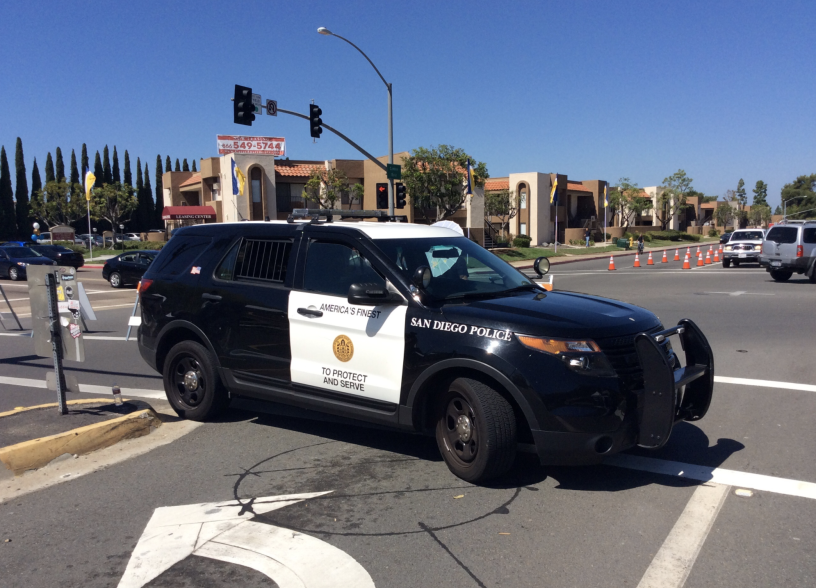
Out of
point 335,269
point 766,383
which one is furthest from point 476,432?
point 766,383

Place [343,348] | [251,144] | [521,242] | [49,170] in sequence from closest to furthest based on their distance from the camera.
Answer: [343,348] → [521,242] → [251,144] → [49,170]

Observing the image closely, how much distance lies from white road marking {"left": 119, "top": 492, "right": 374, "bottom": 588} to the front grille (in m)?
2.09

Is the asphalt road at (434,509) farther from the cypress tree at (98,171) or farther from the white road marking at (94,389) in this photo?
the cypress tree at (98,171)

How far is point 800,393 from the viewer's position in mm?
7461

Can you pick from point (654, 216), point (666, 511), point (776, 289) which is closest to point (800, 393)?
point (666, 511)

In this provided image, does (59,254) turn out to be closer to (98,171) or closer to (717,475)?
(717,475)

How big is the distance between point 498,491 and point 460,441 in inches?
16.9

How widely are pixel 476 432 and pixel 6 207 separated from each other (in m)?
83.7

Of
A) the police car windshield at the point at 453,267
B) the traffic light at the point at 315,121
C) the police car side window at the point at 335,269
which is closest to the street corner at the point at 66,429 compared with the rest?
the police car side window at the point at 335,269

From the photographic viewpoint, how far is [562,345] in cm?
447

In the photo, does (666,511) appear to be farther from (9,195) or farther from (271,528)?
(9,195)

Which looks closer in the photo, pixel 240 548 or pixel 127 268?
pixel 240 548

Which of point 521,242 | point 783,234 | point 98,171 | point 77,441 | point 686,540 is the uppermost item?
point 98,171

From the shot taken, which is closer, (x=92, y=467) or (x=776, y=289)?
(x=92, y=467)
